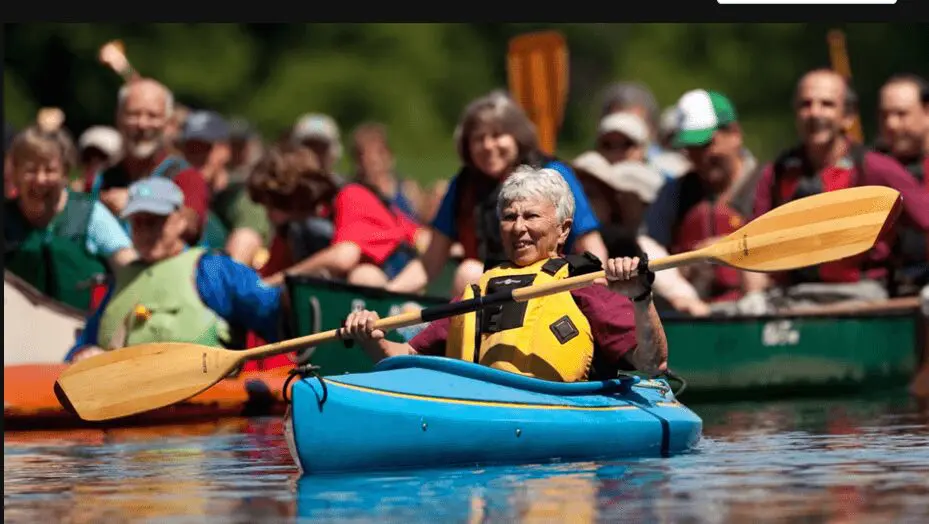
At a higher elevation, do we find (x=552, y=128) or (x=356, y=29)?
(x=356, y=29)

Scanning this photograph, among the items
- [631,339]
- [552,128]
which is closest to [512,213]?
[631,339]

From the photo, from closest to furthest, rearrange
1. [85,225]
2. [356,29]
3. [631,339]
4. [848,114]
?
[631,339]
[848,114]
[85,225]
[356,29]

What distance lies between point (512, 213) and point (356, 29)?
2070 centimetres

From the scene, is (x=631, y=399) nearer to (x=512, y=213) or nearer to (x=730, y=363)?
(x=512, y=213)

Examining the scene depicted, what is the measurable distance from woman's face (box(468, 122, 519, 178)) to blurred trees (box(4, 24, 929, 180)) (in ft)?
54.6

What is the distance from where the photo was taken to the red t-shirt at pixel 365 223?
43.7ft

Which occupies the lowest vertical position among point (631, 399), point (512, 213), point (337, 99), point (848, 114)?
point (631, 399)

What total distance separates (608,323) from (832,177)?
4503 millimetres

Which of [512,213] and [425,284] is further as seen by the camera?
[425,284]

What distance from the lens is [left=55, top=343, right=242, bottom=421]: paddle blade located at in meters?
9.26

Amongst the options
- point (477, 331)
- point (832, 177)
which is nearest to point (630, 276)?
point (477, 331)

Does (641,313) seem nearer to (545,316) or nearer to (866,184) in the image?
(545,316)

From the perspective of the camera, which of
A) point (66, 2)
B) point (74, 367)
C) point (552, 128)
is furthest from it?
point (552, 128)

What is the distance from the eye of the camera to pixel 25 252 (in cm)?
1461
